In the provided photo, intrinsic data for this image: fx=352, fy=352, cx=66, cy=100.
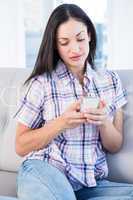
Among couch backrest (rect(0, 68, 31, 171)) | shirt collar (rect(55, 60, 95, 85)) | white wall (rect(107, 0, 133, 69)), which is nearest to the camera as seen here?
shirt collar (rect(55, 60, 95, 85))

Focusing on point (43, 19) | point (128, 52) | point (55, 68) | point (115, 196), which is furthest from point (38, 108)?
point (43, 19)

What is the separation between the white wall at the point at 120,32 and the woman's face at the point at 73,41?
0.60 m

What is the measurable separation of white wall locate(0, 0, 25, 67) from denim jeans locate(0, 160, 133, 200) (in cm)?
112

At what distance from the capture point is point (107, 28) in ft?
6.08

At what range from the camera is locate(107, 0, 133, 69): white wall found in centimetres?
178

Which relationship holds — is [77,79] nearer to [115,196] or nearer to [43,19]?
[115,196]

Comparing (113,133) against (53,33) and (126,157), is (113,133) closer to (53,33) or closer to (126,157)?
(126,157)

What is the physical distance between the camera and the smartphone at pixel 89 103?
41.7 inches

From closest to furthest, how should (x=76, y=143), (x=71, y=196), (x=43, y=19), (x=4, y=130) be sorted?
(x=71, y=196)
(x=76, y=143)
(x=4, y=130)
(x=43, y=19)

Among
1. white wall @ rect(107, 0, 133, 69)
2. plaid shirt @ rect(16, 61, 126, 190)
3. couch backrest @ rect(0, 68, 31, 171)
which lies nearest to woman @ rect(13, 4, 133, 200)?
plaid shirt @ rect(16, 61, 126, 190)

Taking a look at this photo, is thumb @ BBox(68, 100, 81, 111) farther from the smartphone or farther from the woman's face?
the woman's face

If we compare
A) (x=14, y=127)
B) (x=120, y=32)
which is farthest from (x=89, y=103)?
(x=120, y=32)

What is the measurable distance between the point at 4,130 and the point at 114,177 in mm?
489

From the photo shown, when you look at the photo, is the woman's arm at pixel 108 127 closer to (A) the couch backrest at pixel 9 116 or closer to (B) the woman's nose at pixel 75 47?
(B) the woman's nose at pixel 75 47
